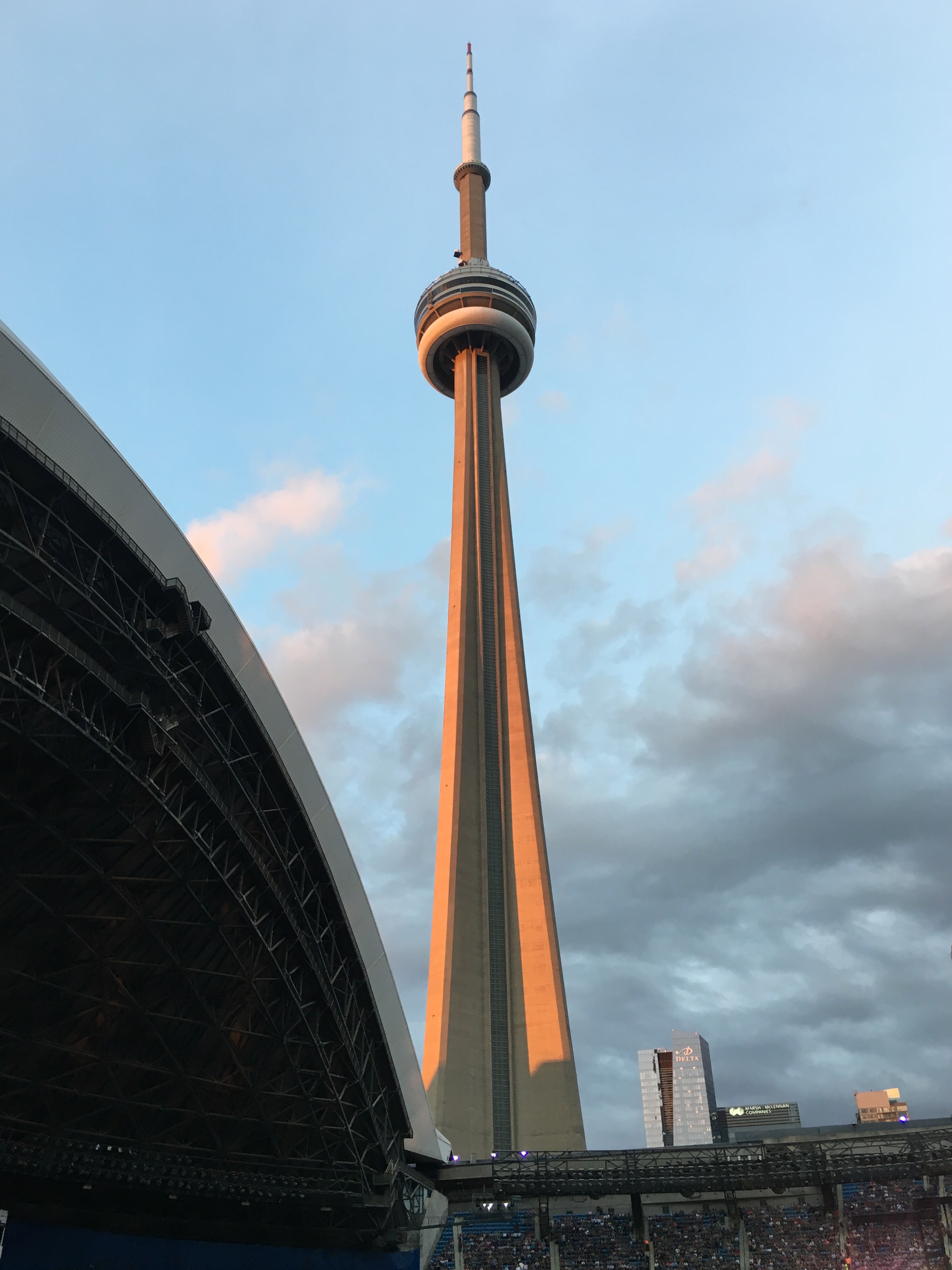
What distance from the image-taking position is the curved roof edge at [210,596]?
22.8m

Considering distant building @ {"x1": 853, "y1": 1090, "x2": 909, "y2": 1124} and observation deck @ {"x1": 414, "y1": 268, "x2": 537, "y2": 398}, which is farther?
distant building @ {"x1": 853, "y1": 1090, "x2": 909, "y2": 1124}

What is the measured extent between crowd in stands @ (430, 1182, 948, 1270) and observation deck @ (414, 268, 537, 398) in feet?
241

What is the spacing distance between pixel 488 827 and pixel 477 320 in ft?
154

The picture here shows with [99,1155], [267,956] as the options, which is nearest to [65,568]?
[267,956]

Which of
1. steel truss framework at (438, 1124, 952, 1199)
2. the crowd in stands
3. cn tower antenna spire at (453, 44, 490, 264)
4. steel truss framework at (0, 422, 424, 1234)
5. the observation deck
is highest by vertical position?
cn tower antenna spire at (453, 44, 490, 264)

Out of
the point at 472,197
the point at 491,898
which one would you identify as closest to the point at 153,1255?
the point at 491,898

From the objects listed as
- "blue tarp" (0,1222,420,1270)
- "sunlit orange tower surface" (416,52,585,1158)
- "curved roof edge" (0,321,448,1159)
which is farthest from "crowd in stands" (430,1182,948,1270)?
"sunlit orange tower surface" (416,52,585,1158)

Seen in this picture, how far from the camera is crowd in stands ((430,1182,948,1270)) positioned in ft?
156

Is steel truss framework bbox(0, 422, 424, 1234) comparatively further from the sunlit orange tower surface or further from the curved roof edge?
the sunlit orange tower surface

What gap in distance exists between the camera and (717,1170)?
47250 millimetres

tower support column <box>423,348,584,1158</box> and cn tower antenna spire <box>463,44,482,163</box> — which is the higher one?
cn tower antenna spire <box>463,44,482,163</box>

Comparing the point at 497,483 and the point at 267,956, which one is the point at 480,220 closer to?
the point at 497,483

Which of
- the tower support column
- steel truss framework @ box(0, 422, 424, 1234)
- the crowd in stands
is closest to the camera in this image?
steel truss framework @ box(0, 422, 424, 1234)

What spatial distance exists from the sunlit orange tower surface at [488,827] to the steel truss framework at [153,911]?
1135 inches
